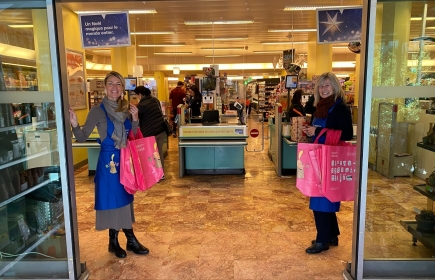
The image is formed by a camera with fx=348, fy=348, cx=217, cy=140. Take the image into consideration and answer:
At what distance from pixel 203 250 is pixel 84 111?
523 cm

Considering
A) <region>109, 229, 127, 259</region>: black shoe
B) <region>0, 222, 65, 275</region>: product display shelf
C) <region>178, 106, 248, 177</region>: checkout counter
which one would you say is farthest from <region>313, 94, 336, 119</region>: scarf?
<region>178, 106, 248, 177</region>: checkout counter

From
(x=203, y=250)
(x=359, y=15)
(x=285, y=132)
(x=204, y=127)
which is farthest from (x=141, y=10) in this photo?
(x=203, y=250)

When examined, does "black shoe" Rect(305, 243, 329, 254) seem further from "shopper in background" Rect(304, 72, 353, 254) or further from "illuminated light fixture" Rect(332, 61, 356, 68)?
"illuminated light fixture" Rect(332, 61, 356, 68)

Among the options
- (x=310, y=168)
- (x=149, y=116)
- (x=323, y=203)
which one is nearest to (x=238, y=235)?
(x=323, y=203)

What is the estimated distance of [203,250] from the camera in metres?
3.44

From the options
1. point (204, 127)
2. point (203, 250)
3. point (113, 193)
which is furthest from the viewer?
point (204, 127)

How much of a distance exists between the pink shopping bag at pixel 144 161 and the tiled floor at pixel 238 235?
0.76 metres

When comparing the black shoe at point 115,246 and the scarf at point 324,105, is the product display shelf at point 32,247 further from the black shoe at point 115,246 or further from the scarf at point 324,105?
the scarf at point 324,105

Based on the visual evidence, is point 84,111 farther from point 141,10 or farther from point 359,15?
point 359,15

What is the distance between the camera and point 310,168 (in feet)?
9.89

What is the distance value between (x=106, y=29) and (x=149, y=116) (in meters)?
1.55

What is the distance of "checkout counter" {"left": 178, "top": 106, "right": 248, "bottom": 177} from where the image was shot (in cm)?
617

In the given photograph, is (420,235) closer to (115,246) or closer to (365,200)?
(365,200)

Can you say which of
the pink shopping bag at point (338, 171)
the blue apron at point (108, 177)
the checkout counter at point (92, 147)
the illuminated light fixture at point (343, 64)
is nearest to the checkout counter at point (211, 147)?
the checkout counter at point (92, 147)
